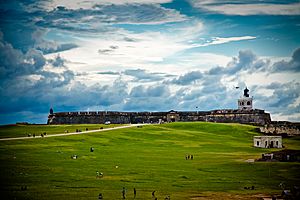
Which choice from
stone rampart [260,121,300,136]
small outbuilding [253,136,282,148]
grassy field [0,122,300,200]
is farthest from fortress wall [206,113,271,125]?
small outbuilding [253,136,282,148]

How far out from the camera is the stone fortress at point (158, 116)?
109375 mm

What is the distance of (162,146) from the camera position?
68.3m

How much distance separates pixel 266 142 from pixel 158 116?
4305 centimetres

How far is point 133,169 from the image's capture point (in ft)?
148

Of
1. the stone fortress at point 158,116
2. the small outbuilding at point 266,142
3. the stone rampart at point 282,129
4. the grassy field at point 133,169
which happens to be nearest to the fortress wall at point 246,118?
the stone fortress at point 158,116

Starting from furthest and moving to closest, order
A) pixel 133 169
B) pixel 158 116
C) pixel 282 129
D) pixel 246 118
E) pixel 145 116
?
pixel 145 116 → pixel 158 116 → pixel 246 118 → pixel 282 129 → pixel 133 169

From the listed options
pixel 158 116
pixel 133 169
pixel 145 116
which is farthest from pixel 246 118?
pixel 133 169

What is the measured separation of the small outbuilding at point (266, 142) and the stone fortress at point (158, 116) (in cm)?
3722

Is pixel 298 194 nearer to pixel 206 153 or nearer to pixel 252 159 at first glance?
pixel 252 159

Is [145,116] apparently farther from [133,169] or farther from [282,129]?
[133,169]

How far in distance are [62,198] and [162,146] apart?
3762 cm

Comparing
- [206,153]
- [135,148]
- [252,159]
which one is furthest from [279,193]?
[135,148]

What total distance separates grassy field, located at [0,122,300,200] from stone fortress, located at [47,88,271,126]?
114 ft

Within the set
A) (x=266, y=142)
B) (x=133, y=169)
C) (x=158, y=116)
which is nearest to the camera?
(x=133, y=169)
